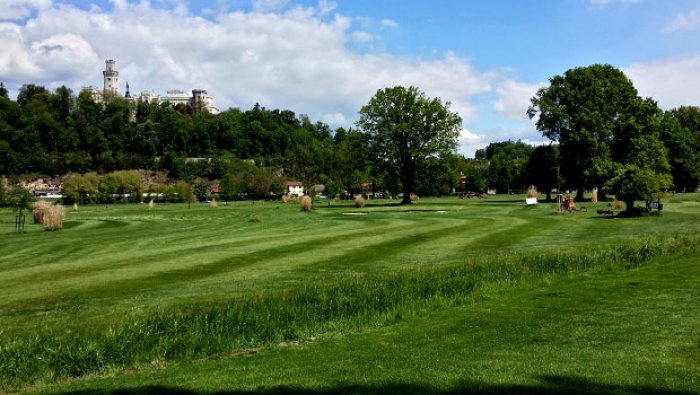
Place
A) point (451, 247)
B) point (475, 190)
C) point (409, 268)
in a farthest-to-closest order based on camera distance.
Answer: point (475, 190)
point (451, 247)
point (409, 268)

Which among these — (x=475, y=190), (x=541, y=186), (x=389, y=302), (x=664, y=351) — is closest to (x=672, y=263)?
(x=389, y=302)

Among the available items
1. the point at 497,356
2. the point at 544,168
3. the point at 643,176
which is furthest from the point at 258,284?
the point at 544,168

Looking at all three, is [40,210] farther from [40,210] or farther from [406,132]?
[406,132]

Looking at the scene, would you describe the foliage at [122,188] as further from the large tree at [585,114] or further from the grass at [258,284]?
the grass at [258,284]

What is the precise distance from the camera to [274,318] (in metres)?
14.4

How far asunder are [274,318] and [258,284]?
3.77m

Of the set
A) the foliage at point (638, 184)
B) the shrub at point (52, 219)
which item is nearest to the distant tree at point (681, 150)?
the foliage at point (638, 184)

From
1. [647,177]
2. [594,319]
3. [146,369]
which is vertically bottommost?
[146,369]

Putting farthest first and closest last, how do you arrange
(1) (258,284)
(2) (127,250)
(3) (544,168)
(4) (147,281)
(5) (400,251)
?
(3) (544,168) → (2) (127,250) → (5) (400,251) → (4) (147,281) → (1) (258,284)

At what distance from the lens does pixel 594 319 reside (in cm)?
1134

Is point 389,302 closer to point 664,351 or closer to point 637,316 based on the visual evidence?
point 637,316

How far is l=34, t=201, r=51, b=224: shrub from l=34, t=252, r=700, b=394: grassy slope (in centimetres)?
4031

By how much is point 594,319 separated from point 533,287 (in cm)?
559

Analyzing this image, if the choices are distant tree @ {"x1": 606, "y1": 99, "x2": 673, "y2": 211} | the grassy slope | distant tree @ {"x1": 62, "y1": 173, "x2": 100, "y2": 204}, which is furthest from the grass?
distant tree @ {"x1": 62, "y1": 173, "x2": 100, "y2": 204}
